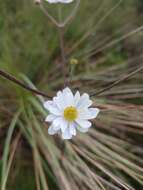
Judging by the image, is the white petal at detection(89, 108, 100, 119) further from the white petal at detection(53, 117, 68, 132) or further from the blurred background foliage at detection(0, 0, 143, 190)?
the blurred background foliage at detection(0, 0, 143, 190)

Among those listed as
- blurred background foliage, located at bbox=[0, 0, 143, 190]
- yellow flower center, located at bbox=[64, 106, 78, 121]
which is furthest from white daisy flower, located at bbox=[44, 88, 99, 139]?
blurred background foliage, located at bbox=[0, 0, 143, 190]

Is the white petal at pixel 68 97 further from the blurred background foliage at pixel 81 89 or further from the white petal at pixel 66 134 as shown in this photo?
the blurred background foliage at pixel 81 89

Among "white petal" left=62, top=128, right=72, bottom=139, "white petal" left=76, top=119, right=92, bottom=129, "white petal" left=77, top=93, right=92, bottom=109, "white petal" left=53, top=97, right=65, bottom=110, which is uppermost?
"white petal" left=53, top=97, right=65, bottom=110

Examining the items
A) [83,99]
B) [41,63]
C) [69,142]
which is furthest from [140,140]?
[83,99]

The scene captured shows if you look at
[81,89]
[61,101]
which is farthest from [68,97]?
[81,89]

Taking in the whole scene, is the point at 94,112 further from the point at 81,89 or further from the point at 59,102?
the point at 81,89

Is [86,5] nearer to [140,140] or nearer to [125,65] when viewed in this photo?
[125,65]

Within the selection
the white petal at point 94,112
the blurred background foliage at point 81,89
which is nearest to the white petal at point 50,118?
the white petal at point 94,112

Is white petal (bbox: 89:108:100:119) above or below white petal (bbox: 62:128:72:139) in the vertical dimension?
above
